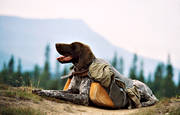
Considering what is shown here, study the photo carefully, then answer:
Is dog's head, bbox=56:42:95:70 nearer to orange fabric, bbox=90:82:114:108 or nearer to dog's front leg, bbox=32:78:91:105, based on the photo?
dog's front leg, bbox=32:78:91:105

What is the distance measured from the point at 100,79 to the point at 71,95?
130 cm

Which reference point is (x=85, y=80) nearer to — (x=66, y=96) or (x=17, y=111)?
(x=66, y=96)

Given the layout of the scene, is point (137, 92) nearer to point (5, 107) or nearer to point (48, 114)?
point (48, 114)

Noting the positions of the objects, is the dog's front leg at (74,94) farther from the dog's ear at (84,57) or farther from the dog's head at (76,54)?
the dog's head at (76,54)

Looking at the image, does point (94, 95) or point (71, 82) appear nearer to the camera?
point (94, 95)

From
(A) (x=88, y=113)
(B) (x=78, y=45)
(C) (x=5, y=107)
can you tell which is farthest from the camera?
(B) (x=78, y=45)

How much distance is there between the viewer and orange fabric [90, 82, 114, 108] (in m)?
10.7

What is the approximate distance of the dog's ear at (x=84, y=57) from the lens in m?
11.2

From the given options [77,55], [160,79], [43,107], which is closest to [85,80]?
[77,55]

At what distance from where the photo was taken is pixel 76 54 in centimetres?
1127

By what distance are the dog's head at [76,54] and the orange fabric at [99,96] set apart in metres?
1.00

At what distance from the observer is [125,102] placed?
37.0 ft

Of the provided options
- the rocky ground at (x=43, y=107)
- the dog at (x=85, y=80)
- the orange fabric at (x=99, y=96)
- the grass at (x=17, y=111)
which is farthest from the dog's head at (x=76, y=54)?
the grass at (x=17, y=111)

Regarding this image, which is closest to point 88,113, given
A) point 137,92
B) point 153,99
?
point 137,92
